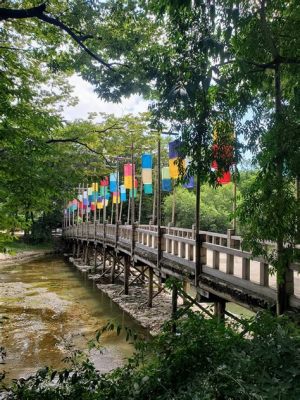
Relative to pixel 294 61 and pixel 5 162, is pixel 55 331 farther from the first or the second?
pixel 294 61

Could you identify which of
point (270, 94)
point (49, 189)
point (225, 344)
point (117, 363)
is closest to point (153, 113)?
point (270, 94)

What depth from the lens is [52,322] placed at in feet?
52.3

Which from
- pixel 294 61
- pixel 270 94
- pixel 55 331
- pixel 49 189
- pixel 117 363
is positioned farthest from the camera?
pixel 55 331

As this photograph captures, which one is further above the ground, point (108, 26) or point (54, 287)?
point (108, 26)

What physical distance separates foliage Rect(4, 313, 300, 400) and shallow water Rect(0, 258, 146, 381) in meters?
2.67

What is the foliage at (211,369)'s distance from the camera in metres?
2.81

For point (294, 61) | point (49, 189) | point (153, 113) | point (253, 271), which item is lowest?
point (253, 271)

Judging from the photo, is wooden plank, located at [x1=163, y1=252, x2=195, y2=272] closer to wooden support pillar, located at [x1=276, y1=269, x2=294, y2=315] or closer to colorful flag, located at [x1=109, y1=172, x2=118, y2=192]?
wooden support pillar, located at [x1=276, y1=269, x2=294, y2=315]

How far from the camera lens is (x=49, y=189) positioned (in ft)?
24.8

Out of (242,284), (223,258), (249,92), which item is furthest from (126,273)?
(249,92)

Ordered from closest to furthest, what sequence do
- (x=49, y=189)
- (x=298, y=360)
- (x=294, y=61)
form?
(x=298, y=360)
(x=294, y=61)
(x=49, y=189)

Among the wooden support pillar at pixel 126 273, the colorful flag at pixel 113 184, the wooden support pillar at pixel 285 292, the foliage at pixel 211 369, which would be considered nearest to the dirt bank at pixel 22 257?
the colorful flag at pixel 113 184

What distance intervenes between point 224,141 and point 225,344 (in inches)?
124

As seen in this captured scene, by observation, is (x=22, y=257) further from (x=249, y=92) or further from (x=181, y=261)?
(x=249, y=92)
